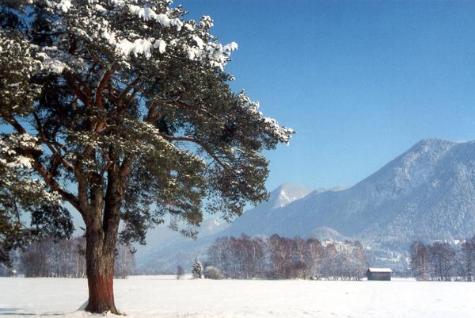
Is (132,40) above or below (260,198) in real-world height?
above

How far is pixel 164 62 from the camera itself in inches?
667

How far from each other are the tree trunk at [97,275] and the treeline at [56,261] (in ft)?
363

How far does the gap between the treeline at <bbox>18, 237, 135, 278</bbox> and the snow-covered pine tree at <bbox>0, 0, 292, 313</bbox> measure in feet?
363

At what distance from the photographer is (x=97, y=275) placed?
1978 cm

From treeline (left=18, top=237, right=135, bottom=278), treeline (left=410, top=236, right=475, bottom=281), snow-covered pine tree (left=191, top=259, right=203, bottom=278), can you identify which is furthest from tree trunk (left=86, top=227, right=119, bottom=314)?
treeline (left=410, top=236, right=475, bottom=281)

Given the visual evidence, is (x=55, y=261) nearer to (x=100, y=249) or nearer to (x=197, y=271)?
(x=197, y=271)

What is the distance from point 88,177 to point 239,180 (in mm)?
6233

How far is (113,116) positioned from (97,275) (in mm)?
6187

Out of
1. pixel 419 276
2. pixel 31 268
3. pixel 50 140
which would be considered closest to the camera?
pixel 50 140

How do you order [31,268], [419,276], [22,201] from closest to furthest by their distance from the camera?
[22,201], [31,268], [419,276]

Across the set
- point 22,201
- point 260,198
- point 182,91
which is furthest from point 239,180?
point 22,201

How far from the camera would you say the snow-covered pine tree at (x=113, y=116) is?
15422mm

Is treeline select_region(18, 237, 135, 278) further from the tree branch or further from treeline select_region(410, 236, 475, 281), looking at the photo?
the tree branch

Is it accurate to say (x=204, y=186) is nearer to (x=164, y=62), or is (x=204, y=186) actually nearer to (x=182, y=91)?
(x=182, y=91)
